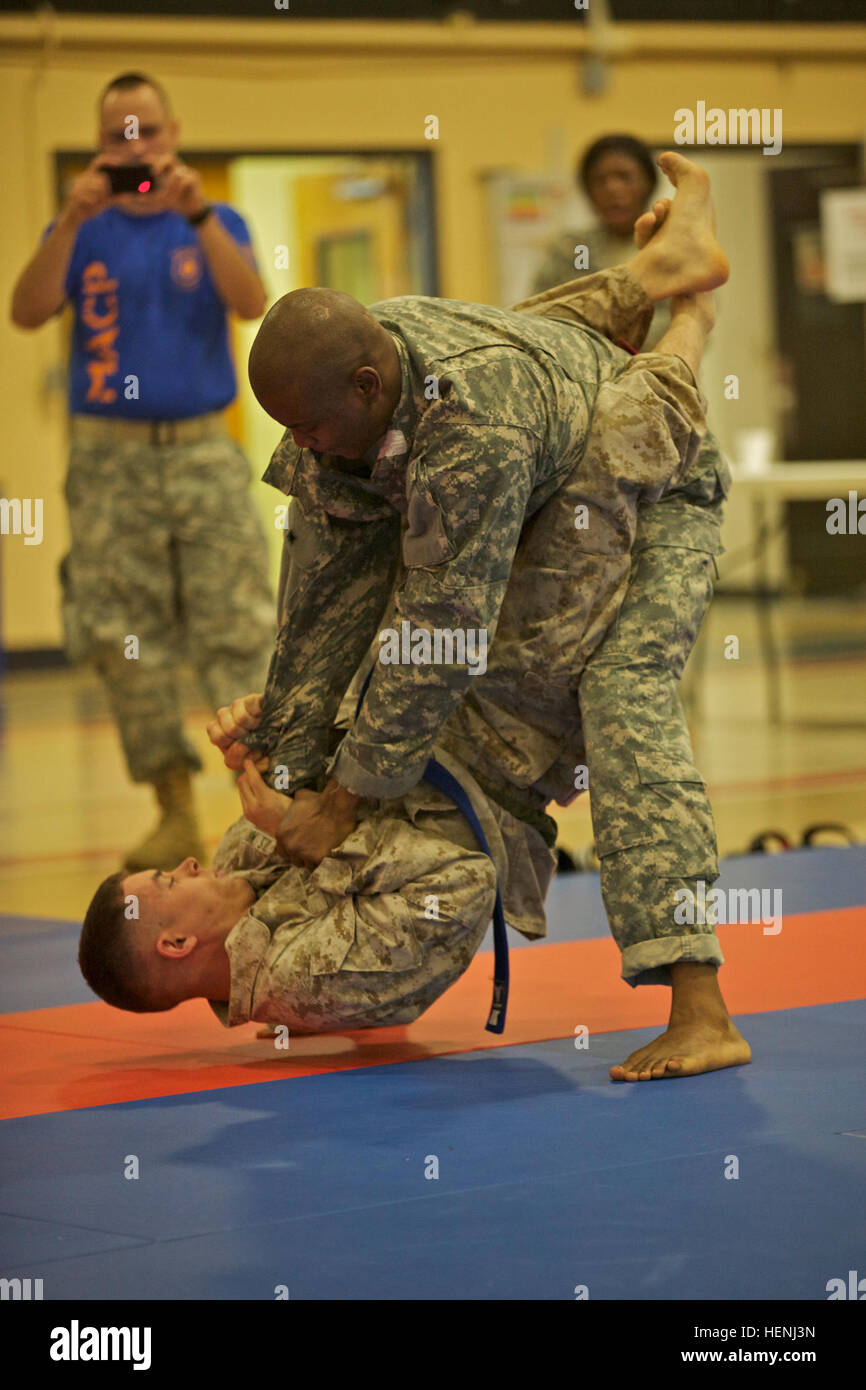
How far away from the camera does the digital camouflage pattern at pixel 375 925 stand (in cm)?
272

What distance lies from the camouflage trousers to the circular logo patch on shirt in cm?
35

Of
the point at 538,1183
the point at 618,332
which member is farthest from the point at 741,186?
the point at 538,1183

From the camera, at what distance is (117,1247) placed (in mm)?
2035

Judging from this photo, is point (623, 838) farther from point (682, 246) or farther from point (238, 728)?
point (682, 246)

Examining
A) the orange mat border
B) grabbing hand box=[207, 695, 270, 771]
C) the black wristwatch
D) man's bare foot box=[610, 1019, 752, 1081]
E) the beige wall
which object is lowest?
the orange mat border

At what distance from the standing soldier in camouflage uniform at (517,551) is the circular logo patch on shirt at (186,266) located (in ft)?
6.46

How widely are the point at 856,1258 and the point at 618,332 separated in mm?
1653

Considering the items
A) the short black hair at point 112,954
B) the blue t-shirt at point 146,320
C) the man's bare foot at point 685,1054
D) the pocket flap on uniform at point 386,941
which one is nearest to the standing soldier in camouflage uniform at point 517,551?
the man's bare foot at point 685,1054

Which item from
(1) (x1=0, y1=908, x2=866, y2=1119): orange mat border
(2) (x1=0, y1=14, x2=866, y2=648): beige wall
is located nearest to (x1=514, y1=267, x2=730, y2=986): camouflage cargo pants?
(1) (x1=0, y1=908, x2=866, y2=1119): orange mat border

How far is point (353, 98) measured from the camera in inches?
465

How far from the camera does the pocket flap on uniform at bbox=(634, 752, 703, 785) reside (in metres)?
2.66

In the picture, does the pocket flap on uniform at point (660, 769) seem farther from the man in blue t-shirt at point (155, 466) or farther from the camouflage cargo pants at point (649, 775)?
the man in blue t-shirt at point (155, 466)

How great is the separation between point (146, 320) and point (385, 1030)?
234 cm

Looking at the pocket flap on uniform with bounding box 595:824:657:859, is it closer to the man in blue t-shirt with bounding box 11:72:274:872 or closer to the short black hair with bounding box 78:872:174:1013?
the short black hair with bounding box 78:872:174:1013
